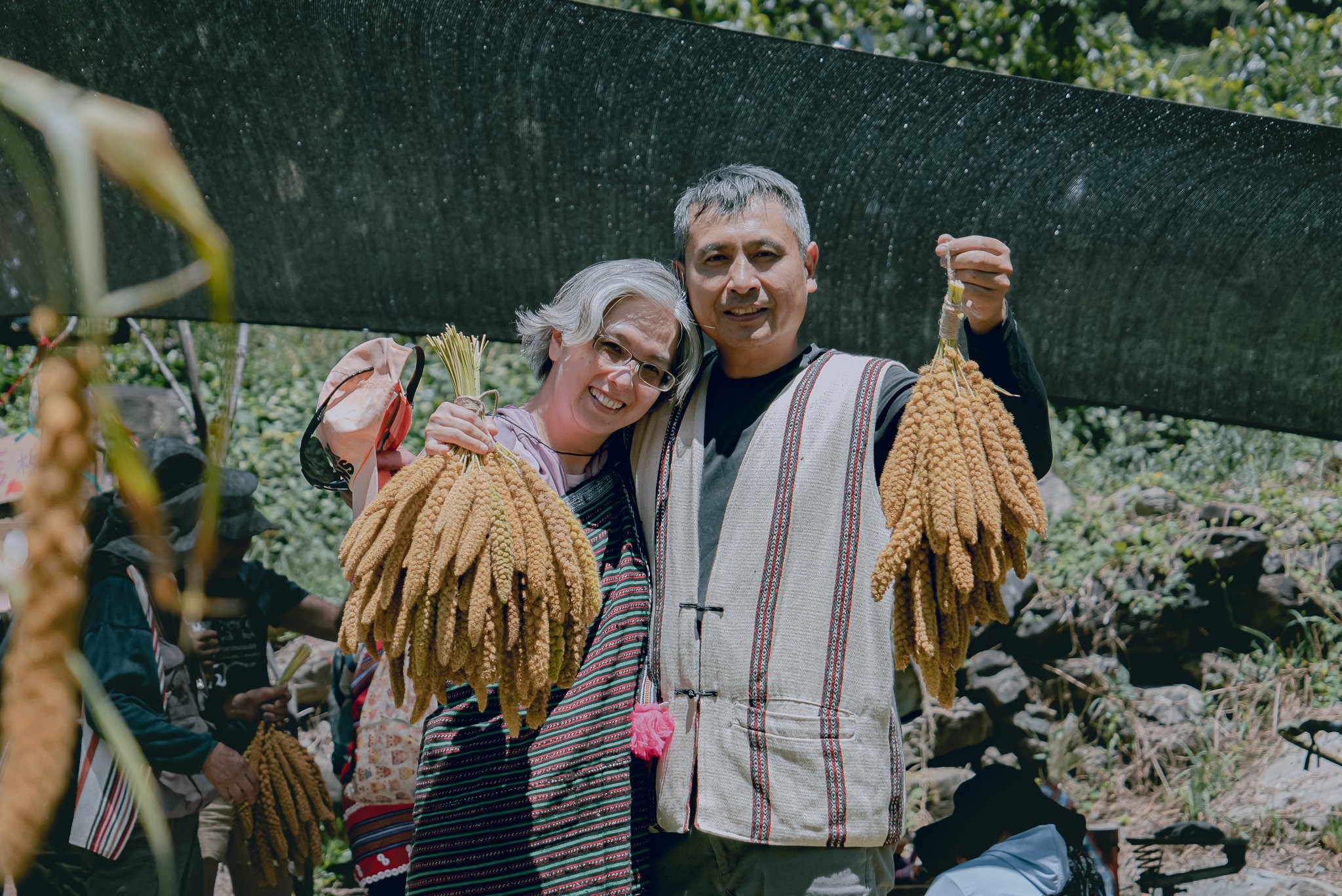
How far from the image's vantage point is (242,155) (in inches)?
112

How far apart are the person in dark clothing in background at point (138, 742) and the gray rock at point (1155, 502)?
405 cm

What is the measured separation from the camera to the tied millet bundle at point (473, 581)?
6.23ft

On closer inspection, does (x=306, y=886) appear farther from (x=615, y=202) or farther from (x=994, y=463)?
(x=994, y=463)

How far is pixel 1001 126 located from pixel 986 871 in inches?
74.6

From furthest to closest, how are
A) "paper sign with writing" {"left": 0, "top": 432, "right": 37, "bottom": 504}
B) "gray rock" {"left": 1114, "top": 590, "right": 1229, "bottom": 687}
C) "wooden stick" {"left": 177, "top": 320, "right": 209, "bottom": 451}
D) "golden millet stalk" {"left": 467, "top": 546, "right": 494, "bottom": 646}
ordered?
"gray rock" {"left": 1114, "top": 590, "right": 1229, "bottom": 687}
"wooden stick" {"left": 177, "top": 320, "right": 209, "bottom": 451}
"paper sign with writing" {"left": 0, "top": 432, "right": 37, "bottom": 504}
"golden millet stalk" {"left": 467, "top": 546, "right": 494, "bottom": 646}

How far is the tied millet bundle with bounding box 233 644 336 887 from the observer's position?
144 inches

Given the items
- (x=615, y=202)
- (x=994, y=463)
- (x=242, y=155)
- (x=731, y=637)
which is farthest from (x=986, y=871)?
(x=242, y=155)

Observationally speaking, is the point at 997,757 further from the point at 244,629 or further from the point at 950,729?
the point at 244,629

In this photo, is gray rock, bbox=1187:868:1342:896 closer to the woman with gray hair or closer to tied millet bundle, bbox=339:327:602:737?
the woman with gray hair

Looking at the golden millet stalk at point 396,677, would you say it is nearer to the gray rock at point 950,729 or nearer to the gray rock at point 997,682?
the gray rock at point 950,729

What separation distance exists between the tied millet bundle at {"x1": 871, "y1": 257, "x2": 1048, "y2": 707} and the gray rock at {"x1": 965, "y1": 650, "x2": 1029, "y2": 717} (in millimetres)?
3219

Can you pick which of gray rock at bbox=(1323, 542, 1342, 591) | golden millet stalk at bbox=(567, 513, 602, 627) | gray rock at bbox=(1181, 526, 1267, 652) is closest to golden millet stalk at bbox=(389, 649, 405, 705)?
golden millet stalk at bbox=(567, 513, 602, 627)

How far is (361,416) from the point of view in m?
2.36

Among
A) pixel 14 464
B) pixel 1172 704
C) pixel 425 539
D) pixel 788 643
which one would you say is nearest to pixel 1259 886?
pixel 1172 704
